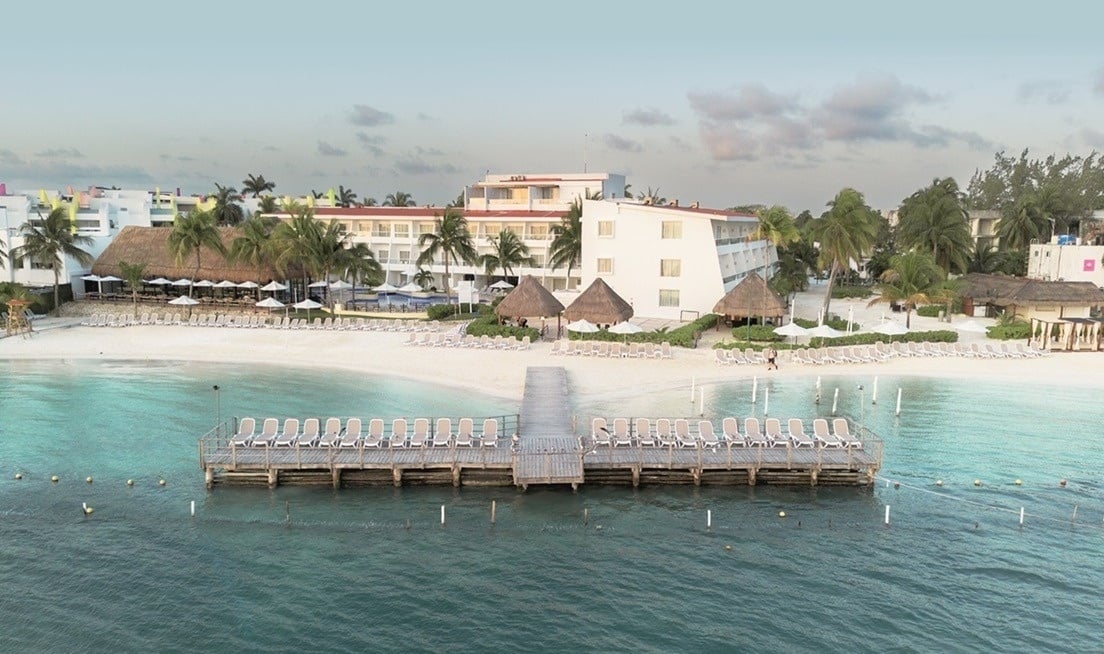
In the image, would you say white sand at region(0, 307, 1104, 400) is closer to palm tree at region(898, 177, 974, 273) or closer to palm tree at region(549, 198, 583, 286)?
palm tree at region(549, 198, 583, 286)

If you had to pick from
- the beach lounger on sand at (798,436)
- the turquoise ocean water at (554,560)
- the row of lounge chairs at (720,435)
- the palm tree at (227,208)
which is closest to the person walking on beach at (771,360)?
the turquoise ocean water at (554,560)

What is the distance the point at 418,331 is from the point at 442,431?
2255 cm

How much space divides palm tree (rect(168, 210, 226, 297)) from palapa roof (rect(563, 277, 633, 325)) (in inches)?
1095

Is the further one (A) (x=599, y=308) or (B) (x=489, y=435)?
(A) (x=599, y=308)

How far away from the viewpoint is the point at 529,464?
2159 centimetres

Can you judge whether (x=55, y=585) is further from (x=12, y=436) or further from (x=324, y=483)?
(x=12, y=436)

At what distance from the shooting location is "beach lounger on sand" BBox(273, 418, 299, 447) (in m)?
23.0

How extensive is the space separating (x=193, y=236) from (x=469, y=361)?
27842mm

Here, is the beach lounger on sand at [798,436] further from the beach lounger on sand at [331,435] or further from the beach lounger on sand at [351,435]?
the beach lounger on sand at [331,435]

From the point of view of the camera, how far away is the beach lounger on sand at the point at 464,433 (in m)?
22.9

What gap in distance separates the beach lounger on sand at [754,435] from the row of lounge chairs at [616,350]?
13529 mm

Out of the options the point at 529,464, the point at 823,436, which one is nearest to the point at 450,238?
the point at 529,464

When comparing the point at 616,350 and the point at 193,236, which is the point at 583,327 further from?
the point at 193,236

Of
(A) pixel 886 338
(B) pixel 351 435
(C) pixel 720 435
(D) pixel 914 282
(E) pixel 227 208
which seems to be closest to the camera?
(B) pixel 351 435
